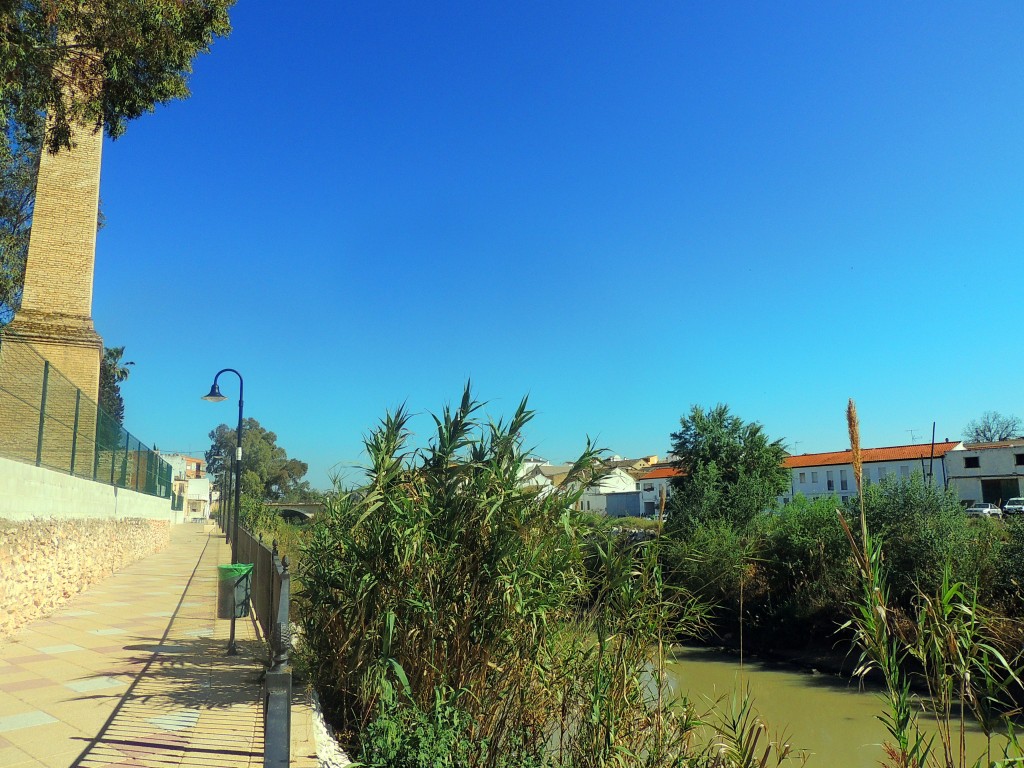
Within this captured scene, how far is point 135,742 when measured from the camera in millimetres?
4961

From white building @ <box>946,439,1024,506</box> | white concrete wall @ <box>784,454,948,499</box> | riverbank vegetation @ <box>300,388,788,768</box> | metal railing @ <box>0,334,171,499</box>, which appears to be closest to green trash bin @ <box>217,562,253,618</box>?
riverbank vegetation @ <box>300,388,788,768</box>

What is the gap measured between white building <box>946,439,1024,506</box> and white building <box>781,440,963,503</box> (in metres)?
1.04

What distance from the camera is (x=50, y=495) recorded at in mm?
11102

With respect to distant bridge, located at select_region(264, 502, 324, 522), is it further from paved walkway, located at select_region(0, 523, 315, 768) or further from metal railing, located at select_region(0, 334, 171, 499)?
metal railing, located at select_region(0, 334, 171, 499)

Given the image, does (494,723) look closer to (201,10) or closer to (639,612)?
(639,612)

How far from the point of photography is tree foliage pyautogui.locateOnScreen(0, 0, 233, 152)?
8109mm

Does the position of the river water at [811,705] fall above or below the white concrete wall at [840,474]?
below

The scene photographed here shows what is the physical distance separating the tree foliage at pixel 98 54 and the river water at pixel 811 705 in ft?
34.9

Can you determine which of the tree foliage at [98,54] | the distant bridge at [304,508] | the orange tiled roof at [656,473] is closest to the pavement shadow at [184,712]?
the distant bridge at [304,508]

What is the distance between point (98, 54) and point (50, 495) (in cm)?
652

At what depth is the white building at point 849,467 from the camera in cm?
5844

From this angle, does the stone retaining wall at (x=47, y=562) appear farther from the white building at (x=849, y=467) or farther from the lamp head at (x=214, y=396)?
the white building at (x=849, y=467)

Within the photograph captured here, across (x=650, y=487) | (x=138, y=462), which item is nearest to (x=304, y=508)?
(x=138, y=462)

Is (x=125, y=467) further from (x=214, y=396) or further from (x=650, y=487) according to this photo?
(x=650, y=487)
